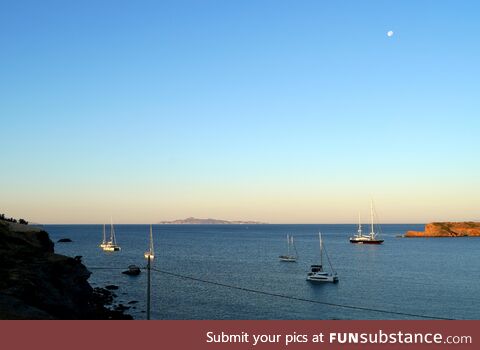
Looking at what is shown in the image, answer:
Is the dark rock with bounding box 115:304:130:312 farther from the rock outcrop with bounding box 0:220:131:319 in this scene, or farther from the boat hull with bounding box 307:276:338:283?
the boat hull with bounding box 307:276:338:283

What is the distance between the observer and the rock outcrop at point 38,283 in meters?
30.8

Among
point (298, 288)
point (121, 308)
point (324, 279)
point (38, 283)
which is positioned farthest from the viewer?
point (324, 279)

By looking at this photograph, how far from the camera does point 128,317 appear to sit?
50375mm

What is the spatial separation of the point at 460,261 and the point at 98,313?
103517mm

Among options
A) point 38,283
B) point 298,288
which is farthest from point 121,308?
point 298,288

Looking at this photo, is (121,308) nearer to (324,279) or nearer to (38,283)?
(38,283)

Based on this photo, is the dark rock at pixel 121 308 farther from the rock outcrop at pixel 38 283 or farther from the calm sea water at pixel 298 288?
the rock outcrop at pixel 38 283

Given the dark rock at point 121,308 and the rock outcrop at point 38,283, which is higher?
the rock outcrop at point 38,283

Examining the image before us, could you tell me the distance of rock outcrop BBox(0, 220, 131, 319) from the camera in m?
30.8

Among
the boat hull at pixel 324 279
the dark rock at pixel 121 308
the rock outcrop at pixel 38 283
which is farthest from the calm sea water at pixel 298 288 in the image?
the rock outcrop at pixel 38 283

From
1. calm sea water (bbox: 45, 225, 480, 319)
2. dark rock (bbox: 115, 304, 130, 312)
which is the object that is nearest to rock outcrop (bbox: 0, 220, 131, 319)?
Answer: dark rock (bbox: 115, 304, 130, 312)

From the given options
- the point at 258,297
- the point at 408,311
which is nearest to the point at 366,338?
the point at 408,311

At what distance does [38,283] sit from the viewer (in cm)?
3859

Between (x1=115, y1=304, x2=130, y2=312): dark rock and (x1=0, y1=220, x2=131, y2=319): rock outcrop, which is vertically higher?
(x1=0, y1=220, x2=131, y2=319): rock outcrop
